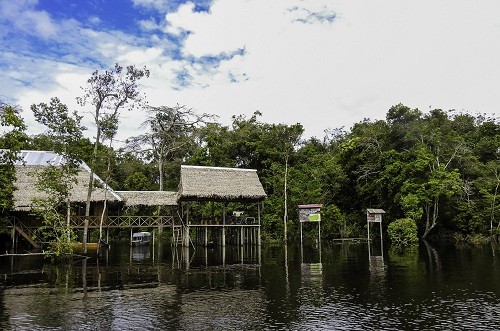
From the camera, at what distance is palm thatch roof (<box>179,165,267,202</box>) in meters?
28.2

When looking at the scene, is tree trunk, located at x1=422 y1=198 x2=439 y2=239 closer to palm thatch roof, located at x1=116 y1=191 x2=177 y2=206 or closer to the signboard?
the signboard

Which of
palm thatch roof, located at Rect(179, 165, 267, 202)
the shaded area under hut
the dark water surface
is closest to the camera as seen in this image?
the dark water surface

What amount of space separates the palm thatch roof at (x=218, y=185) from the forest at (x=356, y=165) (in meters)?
5.37

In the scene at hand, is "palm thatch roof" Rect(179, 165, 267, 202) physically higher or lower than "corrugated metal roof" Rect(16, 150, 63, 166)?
lower

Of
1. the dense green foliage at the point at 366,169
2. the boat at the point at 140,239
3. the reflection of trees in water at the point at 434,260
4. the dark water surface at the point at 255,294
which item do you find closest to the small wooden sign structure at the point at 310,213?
the dense green foliage at the point at 366,169

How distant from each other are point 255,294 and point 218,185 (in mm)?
15738

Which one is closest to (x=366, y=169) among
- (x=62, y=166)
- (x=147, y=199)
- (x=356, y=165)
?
(x=356, y=165)

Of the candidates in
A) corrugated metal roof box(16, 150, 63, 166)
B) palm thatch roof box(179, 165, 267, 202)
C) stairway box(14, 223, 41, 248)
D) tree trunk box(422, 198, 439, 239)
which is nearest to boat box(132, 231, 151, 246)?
corrugated metal roof box(16, 150, 63, 166)

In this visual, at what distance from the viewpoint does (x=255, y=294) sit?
14000 mm

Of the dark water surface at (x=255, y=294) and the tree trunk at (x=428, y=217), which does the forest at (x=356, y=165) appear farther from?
the dark water surface at (x=255, y=294)

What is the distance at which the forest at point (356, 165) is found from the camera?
35875 millimetres

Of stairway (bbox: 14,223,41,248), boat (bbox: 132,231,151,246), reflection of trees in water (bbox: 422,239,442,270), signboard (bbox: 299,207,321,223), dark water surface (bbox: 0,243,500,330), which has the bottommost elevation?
dark water surface (bbox: 0,243,500,330)

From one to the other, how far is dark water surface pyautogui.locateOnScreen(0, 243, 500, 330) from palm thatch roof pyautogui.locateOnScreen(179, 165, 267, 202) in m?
6.07

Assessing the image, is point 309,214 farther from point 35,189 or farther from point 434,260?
point 35,189
